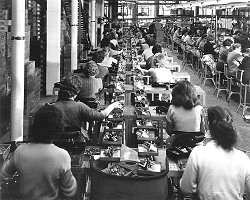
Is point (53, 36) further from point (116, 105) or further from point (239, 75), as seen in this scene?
point (116, 105)

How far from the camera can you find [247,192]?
112 inches

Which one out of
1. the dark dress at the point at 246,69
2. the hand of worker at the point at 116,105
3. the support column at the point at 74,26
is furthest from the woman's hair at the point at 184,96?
the support column at the point at 74,26

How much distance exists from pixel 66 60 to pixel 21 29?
265 inches

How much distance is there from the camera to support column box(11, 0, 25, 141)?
181 inches

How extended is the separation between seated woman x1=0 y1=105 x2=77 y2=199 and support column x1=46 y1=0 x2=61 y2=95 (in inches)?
272

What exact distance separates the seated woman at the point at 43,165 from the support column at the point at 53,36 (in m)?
6.90

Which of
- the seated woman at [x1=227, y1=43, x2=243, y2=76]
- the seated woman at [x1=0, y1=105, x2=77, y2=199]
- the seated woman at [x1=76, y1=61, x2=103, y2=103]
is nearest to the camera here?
the seated woman at [x1=0, y1=105, x2=77, y2=199]

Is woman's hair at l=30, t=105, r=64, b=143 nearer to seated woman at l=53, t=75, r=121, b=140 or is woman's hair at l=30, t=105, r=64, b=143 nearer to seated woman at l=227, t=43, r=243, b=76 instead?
seated woman at l=53, t=75, r=121, b=140

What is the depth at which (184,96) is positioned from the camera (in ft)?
15.0

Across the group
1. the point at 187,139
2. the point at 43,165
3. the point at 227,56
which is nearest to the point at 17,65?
the point at 187,139

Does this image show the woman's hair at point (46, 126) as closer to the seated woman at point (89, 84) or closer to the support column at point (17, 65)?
the support column at point (17, 65)

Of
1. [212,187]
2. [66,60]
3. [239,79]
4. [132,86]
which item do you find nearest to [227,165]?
[212,187]

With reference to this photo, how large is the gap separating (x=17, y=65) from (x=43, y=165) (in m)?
2.20

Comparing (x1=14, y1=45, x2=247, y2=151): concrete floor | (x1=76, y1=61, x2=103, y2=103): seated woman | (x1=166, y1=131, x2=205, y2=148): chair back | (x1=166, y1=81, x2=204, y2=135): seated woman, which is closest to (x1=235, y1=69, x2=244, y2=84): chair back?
(x1=14, y1=45, x2=247, y2=151): concrete floor
